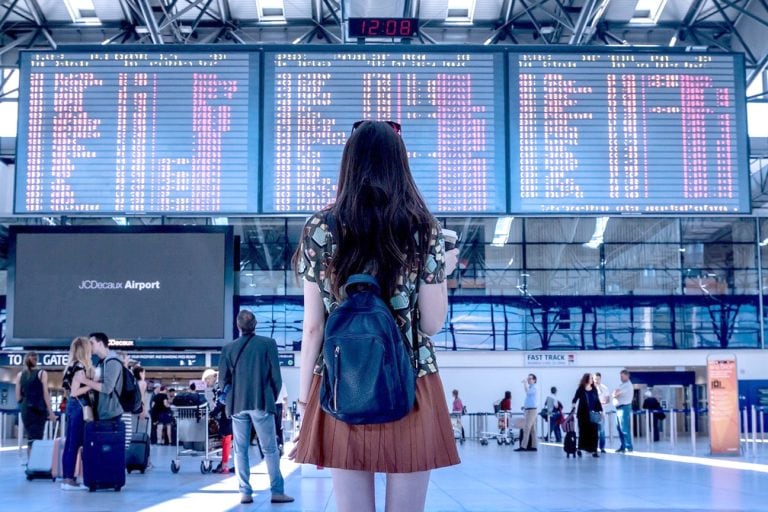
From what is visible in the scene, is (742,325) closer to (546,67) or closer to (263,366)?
(546,67)

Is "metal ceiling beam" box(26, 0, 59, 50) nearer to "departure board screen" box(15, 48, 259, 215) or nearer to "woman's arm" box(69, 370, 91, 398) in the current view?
"departure board screen" box(15, 48, 259, 215)

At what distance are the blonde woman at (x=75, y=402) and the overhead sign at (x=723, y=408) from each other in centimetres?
1100

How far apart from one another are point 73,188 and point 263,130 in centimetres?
260

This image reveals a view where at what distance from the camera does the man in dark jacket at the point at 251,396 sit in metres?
8.01

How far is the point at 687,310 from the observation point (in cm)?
3262

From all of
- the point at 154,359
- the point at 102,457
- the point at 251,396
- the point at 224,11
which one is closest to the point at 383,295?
the point at 251,396

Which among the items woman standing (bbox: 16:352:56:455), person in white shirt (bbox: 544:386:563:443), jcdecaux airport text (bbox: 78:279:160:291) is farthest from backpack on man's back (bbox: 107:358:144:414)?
person in white shirt (bbox: 544:386:563:443)

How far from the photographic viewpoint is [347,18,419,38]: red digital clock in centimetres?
1338

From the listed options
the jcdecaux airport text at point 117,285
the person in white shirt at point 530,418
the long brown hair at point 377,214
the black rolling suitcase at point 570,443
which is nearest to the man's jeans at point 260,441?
the long brown hair at point 377,214

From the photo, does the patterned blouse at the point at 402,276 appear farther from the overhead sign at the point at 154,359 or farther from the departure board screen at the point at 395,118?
the overhead sign at the point at 154,359

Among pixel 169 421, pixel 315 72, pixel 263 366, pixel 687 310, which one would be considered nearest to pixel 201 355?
pixel 169 421

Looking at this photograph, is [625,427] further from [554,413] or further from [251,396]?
[251,396]

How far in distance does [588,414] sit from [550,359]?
1392cm

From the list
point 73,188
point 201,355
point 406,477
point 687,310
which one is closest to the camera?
point 406,477
